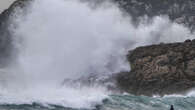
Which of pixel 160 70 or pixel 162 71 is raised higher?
pixel 160 70

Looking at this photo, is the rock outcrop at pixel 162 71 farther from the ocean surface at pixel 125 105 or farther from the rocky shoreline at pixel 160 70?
the ocean surface at pixel 125 105

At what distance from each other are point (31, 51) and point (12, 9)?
248 ft

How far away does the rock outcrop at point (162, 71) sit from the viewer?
57.4 m

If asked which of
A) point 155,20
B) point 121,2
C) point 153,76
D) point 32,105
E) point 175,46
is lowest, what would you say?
point 32,105

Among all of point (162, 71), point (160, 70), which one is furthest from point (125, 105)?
point (160, 70)

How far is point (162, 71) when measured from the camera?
59.3 m

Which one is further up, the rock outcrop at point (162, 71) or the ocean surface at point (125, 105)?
the rock outcrop at point (162, 71)

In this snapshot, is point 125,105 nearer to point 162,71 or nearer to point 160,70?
point 162,71

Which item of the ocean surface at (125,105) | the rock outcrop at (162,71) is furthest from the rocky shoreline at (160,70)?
the ocean surface at (125,105)

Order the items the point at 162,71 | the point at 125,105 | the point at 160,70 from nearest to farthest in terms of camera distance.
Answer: the point at 125,105, the point at 162,71, the point at 160,70

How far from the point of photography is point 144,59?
6300 centimetres

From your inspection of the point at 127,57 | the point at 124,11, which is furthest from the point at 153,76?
the point at 124,11

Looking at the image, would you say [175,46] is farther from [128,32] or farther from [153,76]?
[128,32]

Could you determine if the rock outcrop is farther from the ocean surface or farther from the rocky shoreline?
the ocean surface
